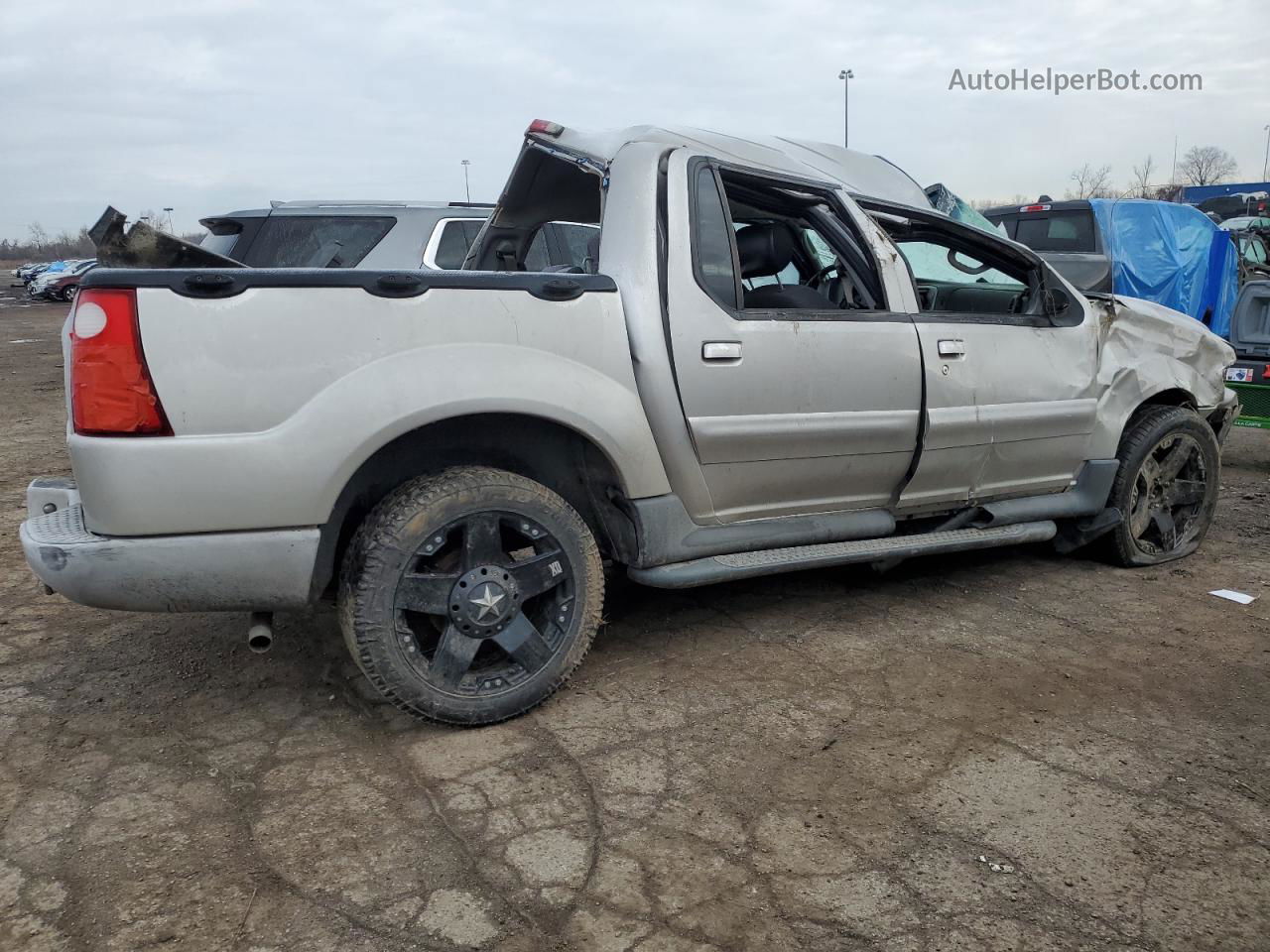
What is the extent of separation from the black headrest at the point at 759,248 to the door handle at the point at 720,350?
830 millimetres

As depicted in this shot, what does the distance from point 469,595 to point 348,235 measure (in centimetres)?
507

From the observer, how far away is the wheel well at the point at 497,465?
9.83ft

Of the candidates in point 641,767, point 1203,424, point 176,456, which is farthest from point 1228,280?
point 176,456

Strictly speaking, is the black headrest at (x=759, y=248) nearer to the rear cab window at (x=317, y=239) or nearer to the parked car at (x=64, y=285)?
the rear cab window at (x=317, y=239)

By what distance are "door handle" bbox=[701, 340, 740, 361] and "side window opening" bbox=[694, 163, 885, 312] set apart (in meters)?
0.15

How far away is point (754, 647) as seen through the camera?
3762 mm

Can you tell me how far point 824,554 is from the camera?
3.64 meters

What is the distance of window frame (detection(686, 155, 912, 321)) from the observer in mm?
3400

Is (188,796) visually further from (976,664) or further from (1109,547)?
(1109,547)

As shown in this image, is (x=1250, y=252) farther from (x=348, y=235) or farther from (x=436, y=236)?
(x=348, y=235)

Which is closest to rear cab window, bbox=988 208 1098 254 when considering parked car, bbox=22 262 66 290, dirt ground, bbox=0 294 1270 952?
dirt ground, bbox=0 294 1270 952

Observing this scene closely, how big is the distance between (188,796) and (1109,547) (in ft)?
13.6

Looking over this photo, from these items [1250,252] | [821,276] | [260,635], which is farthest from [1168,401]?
[1250,252]


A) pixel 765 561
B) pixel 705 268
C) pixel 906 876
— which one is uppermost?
pixel 705 268
